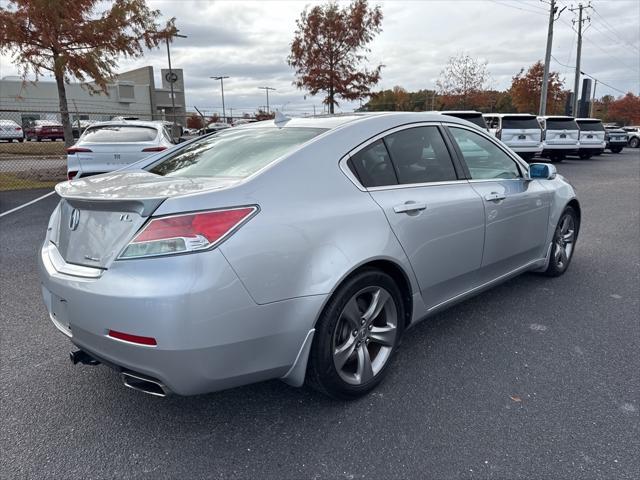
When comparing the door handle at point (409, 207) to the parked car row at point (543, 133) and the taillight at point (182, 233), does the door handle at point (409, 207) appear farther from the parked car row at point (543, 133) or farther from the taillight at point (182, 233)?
the parked car row at point (543, 133)

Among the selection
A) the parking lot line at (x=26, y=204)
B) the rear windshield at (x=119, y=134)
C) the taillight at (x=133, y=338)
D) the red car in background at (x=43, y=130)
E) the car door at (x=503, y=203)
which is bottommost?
the parking lot line at (x=26, y=204)

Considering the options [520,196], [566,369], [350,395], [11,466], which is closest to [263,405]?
[350,395]

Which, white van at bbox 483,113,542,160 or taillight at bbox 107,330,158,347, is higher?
white van at bbox 483,113,542,160

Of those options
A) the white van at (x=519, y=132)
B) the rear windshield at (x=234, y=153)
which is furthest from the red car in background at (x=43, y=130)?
the rear windshield at (x=234, y=153)

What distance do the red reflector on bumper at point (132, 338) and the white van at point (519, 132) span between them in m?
15.6

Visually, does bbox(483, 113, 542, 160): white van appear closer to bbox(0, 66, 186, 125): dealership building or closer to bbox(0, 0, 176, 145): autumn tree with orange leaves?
bbox(0, 0, 176, 145): autumn tree with orange leaves

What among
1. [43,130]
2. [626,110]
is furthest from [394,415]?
[626,110]

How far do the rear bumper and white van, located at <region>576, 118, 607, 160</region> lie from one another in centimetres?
2010

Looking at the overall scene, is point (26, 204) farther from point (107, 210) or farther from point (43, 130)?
point (43, 130)

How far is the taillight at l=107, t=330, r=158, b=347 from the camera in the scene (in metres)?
2.04

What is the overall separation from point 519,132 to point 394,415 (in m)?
15.4

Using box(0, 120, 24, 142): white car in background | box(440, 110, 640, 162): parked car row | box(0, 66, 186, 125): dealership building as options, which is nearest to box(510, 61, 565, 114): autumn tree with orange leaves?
box(440, 110, 640, 162): parked car row

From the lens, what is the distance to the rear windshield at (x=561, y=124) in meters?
17.8

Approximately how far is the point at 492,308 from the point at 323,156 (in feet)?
7.43
